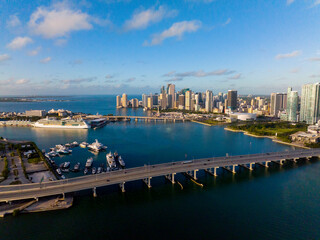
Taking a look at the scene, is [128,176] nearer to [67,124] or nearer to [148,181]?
[148,181]

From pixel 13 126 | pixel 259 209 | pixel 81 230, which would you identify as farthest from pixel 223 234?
pixel 13 126

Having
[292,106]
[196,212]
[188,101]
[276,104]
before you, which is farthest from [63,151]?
[188,101]

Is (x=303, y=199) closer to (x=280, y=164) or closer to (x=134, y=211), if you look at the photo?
(x=280, y=164)

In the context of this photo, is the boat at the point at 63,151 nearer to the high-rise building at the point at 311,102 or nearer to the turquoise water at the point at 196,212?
the turquoise water at the point at 196,212

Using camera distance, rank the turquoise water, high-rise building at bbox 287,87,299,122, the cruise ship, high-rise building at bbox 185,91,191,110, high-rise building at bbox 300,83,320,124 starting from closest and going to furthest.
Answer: the turquoise water
the cruise ship
high-rise building at bbox 300,83,320,124
high-rise building at bbox 287,87,299,122
high-rise building at bbox 185,91,191,110

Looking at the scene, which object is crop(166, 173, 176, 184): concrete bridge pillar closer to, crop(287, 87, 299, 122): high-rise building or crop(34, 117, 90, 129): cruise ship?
crop(34, 117, 90, 129): cruise ship

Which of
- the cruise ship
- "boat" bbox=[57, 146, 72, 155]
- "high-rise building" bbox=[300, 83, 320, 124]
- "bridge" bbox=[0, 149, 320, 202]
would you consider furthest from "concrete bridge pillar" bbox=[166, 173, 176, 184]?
"high-rise building" bbox=[300, 83, 320, 124]

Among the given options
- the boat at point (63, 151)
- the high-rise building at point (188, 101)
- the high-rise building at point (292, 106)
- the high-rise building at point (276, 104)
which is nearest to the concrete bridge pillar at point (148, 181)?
the boat at point (63, 151)
